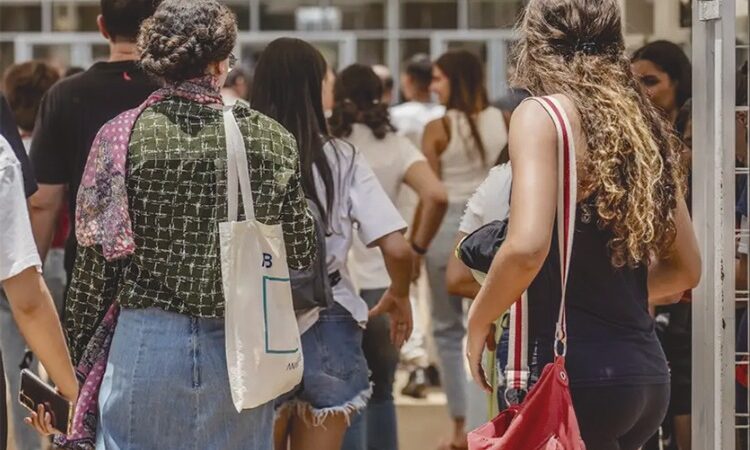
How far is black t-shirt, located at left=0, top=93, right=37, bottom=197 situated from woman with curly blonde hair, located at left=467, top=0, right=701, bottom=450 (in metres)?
1.65

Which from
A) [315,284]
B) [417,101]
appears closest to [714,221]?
[315,284]

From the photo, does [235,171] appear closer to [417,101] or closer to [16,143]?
[16,143]

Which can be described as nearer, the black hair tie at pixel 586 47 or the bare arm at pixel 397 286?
the black hair tie at pixel 586 47

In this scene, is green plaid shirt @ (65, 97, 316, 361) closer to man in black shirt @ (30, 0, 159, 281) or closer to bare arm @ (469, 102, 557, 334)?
bare arm @ (469, 102, 557, 334)

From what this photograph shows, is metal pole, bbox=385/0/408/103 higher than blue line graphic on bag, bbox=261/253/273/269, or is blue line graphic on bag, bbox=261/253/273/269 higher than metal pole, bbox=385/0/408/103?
metal pole, bbox=385/0/408/103

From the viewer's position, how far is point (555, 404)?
336 centimetres

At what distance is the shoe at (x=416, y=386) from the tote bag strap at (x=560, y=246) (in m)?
5.91

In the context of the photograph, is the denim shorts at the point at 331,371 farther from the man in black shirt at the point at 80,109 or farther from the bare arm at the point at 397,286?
the man in black shirt at the point at 80,109

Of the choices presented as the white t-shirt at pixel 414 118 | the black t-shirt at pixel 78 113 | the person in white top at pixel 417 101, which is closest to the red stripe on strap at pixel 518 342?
the black t-shirt at pixel 78 113

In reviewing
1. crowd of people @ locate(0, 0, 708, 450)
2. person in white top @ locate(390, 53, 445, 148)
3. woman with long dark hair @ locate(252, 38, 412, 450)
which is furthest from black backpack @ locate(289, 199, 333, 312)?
person in white top @ locate(390, 53, 445, 148)

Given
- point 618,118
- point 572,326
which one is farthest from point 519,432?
point 618,118

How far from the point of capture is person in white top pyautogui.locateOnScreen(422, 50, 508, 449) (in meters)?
7.87

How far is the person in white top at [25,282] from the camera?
3830 millimetres

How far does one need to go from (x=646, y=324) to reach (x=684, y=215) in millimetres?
344
